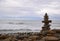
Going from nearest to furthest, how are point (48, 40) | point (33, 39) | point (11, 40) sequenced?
point (48, 40) → point (33, 39) → point (11, 40)

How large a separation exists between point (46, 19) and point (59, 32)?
130cm

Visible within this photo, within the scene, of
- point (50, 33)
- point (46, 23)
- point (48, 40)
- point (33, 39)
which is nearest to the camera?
point (48, 40)

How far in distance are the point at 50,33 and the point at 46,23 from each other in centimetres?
388

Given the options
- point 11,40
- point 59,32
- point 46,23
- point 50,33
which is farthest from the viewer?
point 46,23

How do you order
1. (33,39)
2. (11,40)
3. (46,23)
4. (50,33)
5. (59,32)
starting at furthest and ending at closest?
(46,23) < (59,32) < (11,40) < (33,39) < (50,33)

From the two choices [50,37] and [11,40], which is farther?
[11,40]

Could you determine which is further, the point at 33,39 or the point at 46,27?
the point at 46,27

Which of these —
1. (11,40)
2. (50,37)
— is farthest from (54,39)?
(11,40)

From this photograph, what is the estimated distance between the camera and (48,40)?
25.3 feet

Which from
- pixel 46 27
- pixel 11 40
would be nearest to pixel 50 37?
pixel 11 40

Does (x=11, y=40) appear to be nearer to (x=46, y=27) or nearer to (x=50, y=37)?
(x=46, y=27)

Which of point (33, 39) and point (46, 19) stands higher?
point (46, 19)

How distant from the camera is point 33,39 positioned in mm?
9492

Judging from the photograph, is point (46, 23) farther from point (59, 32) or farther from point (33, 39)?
point (33, 39)
